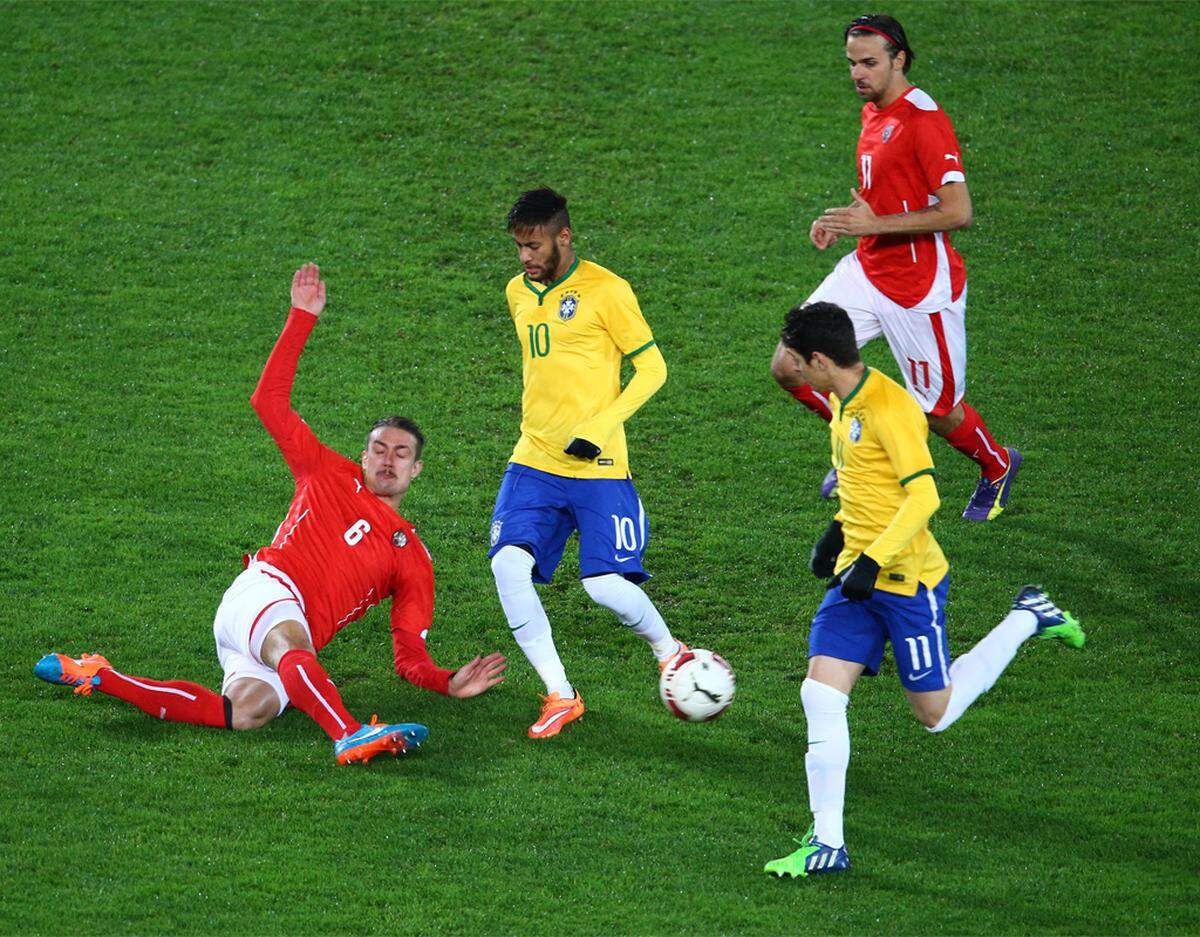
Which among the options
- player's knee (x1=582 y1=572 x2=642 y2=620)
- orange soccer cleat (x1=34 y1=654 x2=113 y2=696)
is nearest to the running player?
player's knee (x1=582 y1=572 x2=642 y2=620)

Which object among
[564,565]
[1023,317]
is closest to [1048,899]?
[564,565]

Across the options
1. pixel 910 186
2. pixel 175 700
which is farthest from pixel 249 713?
pixel 910 186

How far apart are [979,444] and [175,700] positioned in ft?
14.5

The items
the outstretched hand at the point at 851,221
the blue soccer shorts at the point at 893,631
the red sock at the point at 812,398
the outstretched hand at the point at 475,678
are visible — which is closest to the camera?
the blue soccer shorts at the point at 893,631

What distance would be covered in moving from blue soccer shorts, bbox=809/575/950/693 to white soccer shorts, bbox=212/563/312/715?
91.4 inches

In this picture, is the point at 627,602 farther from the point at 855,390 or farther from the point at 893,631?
the point at 855,390

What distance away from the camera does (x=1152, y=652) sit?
24.5 feet

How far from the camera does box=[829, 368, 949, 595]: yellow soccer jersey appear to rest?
217 inches

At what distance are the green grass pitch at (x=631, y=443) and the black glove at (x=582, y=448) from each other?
48.9 inches

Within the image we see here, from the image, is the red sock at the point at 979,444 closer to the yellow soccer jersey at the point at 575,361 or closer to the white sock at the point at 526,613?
the yellow soccer jersey at the point at 575,361

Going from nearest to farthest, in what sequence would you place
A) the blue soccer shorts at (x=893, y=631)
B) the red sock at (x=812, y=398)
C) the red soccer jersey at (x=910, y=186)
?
the blue soccer shorts at (x=893, y=631) → the red soccer jersey at (x=910, y=186) → the red sock at (x=812, y=398)

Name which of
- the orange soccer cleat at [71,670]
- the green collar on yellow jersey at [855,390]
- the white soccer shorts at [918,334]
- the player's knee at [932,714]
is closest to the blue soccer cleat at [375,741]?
the orange soccer cleat at [71,670]

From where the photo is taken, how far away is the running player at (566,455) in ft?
→ 22.0

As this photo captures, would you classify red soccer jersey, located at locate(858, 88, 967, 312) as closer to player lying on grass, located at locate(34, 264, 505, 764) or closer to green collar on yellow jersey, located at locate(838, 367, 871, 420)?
green collar on yellow jersey, located at locate(838, 367, 871, 420)
